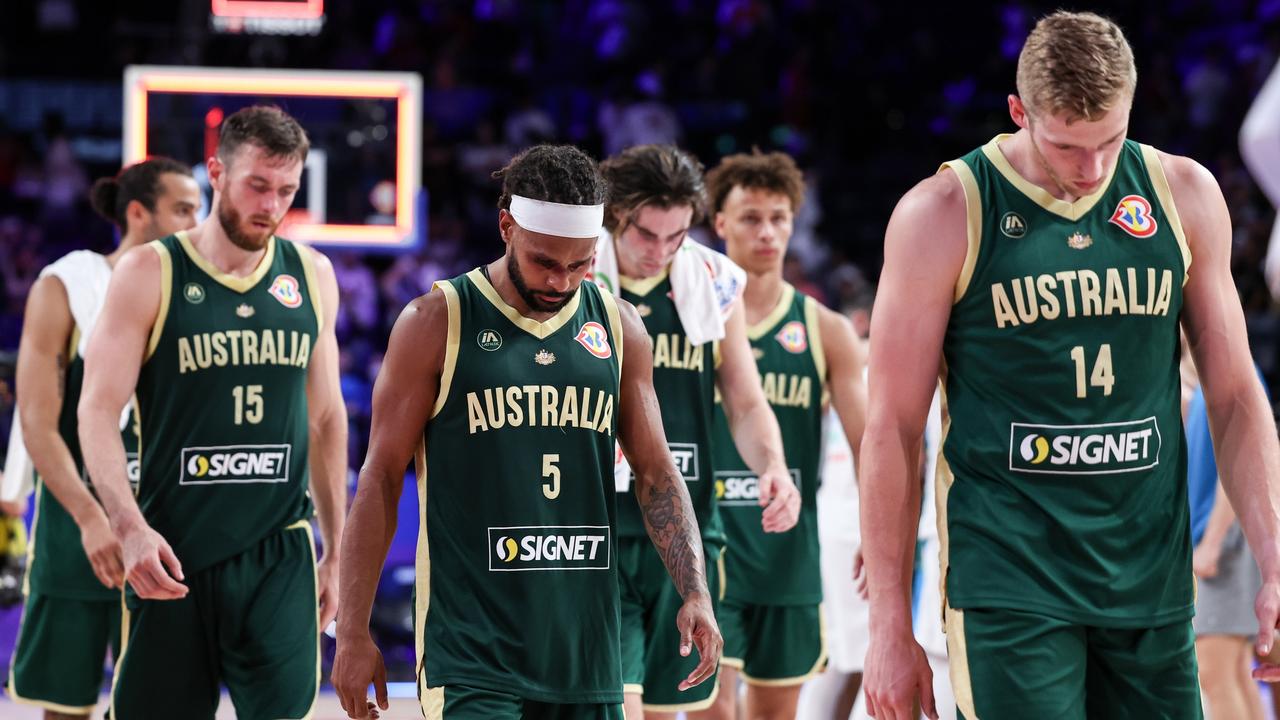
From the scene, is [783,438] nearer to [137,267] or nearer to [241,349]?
[241,349]

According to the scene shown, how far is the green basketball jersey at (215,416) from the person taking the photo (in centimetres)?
464

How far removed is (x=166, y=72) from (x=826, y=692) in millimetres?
6652

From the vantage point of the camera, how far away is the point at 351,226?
37.4 ft

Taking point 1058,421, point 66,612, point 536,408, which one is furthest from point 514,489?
point 66,612

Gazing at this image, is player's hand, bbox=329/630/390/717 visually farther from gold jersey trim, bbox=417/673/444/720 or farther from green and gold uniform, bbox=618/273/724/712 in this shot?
green and gold uniform, bbox=618/273/724/712

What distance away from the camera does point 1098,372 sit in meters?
3.23

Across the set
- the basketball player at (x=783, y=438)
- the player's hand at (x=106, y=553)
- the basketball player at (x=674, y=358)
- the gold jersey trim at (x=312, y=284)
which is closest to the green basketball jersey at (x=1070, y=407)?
the basketball player at (x=674, y=358)

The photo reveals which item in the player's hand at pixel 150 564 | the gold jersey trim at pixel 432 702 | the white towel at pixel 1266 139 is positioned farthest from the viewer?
the player's hand at pixel 150 564

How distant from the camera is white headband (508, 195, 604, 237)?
3.62 metres

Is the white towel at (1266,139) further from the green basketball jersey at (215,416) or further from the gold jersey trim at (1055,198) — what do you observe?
the green basketball jersey at (215,416)

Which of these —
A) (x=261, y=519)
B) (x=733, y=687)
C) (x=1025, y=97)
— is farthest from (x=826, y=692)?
(x=1025, y=97)

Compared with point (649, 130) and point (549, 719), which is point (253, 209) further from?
point (649, 130)

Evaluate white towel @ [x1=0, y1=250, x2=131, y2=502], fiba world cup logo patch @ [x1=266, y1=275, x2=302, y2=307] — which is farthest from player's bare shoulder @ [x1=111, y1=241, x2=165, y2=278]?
white towel @ [x1=0, y1=250, x2=131, y2=502]

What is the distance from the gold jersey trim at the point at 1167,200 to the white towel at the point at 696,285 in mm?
2124
